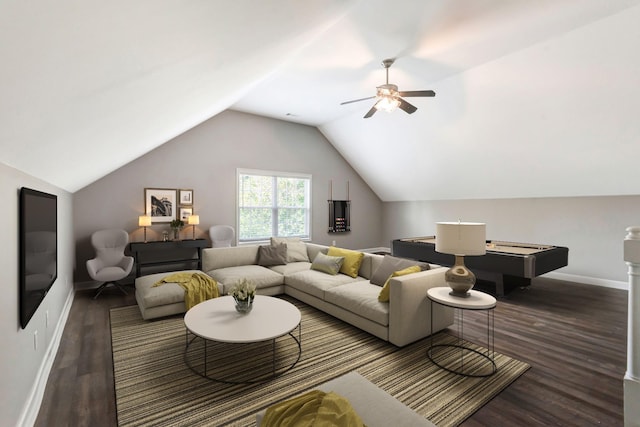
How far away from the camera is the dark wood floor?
2016 mm

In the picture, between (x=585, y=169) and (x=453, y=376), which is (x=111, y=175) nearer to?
(x=453, y=376)

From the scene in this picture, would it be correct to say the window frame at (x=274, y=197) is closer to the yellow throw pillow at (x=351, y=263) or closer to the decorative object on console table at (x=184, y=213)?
the decorative object on console table at (x=184, y=213)

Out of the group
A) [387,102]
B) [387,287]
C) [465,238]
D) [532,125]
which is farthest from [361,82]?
[387,287]

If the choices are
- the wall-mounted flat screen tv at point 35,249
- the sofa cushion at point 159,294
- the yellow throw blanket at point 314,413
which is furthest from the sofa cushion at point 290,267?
the yellow throw blanket at point 314,413

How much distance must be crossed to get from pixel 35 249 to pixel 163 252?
11.9ft

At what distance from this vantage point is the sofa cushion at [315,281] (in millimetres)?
3842

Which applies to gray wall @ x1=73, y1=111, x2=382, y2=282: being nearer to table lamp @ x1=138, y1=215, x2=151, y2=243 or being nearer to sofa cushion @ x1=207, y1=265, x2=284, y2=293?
table lamp @ x1=138, y1=215, x2=151, y2=243

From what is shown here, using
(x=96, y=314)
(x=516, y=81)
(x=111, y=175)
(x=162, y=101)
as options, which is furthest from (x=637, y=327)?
(x=111, y=175)

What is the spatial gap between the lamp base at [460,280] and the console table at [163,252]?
444cm

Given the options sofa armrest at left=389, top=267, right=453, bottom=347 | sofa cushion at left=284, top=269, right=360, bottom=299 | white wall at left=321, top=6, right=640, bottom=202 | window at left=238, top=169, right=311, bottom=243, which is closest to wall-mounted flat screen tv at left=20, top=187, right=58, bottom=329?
sofa cushion at left=284, top=269, right=360, bottom=299

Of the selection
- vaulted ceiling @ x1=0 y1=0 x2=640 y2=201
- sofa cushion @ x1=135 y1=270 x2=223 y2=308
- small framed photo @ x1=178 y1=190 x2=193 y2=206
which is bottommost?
sofa cushion @ x1=135 y1=270 x2=223 y2=308

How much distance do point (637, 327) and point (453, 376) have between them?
48.2 inches

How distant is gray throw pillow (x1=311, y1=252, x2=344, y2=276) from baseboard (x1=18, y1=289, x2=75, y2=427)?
296 centimetres

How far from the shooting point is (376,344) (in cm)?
300
